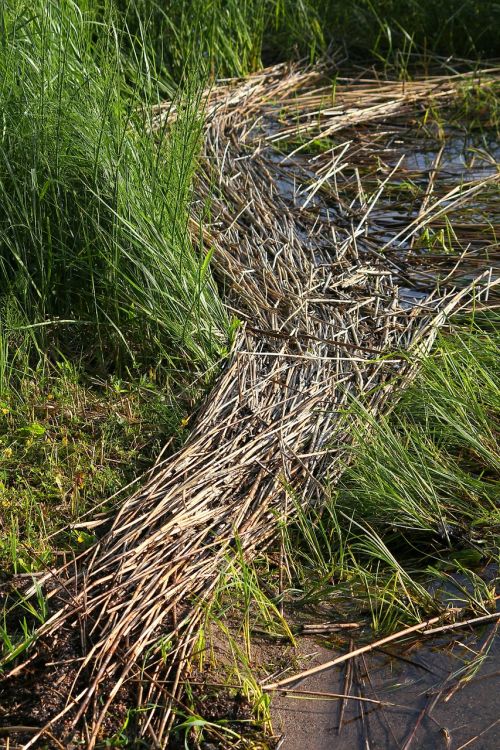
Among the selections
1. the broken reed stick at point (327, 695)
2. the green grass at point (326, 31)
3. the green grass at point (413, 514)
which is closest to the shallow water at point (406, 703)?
the broken reed stick at point (327, 695)

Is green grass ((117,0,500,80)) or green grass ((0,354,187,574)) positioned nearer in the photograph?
green grass ((0,354,187,574))

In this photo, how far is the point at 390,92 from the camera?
16.9 feet

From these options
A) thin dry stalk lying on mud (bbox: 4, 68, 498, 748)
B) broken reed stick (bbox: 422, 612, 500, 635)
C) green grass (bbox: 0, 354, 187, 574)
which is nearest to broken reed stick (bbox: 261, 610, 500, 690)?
broken reed stick (bbox: 422, 612, 500, 635)

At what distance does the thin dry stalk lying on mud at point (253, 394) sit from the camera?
7.08 feet

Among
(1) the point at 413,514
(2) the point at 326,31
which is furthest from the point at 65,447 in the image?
(2) the point at 326,31

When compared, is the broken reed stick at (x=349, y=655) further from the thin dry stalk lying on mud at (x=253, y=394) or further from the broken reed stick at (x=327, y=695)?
the thin dry stalk lying on mud at (x=253, y=394)

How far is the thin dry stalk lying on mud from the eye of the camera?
2.16 m

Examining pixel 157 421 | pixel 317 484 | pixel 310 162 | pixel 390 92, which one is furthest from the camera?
pixel 390 92

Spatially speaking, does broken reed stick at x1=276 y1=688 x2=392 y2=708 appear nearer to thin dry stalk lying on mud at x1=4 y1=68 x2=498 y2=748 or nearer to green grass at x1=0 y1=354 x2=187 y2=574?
thin dry stalk lying on mud at x1=4 y1=68 x2=498 y2=748

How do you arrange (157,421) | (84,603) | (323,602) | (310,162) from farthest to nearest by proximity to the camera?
(310,162) < (157,421) < (323,602) < (84,603)

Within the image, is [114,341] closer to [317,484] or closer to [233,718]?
[317,484]

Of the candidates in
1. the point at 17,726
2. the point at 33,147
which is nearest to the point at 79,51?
the point at 33,147

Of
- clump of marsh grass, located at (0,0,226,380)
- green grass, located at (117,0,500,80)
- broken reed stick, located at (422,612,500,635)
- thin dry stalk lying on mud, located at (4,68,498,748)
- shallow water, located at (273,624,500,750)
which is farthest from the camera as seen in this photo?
green grass, located at (117,0,500,80)

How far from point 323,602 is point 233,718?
46cm
